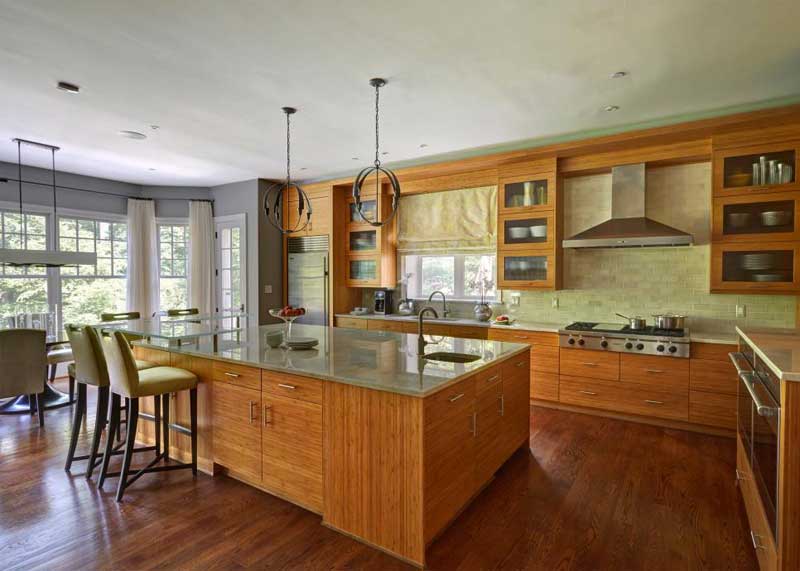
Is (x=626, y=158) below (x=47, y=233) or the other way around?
the other way around

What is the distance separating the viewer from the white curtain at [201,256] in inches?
261

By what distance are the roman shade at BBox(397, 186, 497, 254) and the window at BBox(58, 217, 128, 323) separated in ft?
13.8

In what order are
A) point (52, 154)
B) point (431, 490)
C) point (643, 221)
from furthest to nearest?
1. point (52, 154)
2. point (643, 221)
3. point (431, 490)

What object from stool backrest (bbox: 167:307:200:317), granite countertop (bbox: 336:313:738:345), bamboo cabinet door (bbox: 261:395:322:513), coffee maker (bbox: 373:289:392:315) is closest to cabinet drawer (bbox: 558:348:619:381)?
granite countertop (bbox: 336:313:738:345)

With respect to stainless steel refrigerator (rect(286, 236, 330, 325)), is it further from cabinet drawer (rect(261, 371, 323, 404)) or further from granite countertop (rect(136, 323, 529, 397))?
cabinet drawer (rect(261, 371, 323, 404))

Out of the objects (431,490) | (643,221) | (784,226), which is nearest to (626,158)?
(643,221)

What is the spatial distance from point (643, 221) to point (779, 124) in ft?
3.88

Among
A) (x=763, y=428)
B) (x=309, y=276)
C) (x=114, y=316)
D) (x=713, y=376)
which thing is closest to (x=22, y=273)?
(x=114, y=316)

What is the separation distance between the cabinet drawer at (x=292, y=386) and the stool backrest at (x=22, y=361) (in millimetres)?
2981

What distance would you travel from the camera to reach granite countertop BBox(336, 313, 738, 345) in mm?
3639

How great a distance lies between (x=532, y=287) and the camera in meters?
4.64

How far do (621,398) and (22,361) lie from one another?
5536mm

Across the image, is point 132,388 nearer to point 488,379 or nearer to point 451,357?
point 451,357

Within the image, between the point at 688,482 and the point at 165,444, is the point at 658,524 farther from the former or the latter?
the point at 165,444
